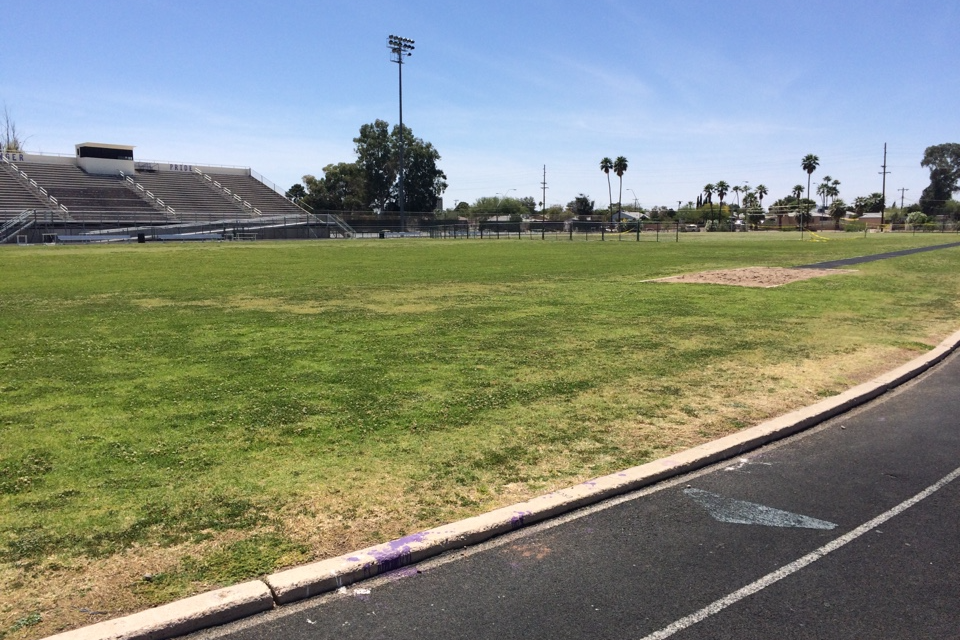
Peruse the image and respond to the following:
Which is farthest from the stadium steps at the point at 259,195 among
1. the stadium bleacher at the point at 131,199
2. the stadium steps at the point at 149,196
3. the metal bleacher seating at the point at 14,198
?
the metal bleacher seating at the point at 14,198

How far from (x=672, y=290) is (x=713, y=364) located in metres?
9.04

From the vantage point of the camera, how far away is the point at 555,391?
755 centimetres

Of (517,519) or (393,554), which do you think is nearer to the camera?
(393,554)

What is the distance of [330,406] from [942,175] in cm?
18635

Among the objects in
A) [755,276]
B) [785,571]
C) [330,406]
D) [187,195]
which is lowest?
[785,571]

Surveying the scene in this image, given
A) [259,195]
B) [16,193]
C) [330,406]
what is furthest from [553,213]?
[330,406]

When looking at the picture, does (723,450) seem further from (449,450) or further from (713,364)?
(713,364)

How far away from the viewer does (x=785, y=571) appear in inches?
156

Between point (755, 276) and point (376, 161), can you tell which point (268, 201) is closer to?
point (376, 161)

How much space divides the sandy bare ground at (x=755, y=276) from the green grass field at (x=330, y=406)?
350cm

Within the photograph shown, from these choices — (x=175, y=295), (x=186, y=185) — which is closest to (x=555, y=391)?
(x=175, y=295)

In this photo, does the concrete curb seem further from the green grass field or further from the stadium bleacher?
the stadium bleacher

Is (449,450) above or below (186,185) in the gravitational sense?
below

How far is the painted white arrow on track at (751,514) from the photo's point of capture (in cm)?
456
